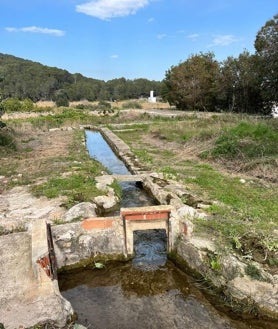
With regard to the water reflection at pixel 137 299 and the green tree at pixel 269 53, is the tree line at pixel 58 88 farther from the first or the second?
the water reflection at pixel 137 299

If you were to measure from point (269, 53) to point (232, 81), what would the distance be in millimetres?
6944

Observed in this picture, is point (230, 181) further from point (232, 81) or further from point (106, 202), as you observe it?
point (232, 81)

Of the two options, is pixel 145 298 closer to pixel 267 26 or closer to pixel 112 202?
pixel 112 202

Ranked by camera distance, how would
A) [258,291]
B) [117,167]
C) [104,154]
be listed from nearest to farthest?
[258,291] → [117,167] → [104,154]

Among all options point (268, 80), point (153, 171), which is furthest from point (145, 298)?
point (268, 80)

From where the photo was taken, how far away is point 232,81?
29.2 meters

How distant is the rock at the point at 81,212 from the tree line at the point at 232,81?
18844 mm

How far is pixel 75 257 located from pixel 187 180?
4391 millimetres

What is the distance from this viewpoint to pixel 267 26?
22.7m

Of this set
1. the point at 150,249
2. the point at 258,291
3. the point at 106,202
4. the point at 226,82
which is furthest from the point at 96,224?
the point at 226,82

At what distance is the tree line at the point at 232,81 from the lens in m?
22.6

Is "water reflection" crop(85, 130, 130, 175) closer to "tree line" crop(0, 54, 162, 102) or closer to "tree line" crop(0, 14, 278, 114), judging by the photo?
"tree line" crop(0, 14, 278, 114)

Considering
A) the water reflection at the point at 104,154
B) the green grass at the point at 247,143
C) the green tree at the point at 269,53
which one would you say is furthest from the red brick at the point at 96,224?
the green tree at the point at 269,53

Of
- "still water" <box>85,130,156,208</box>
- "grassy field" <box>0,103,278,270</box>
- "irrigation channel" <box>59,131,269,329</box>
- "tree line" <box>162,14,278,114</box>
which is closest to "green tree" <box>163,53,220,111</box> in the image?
"tree line" <box>162,14,278,114</box>
